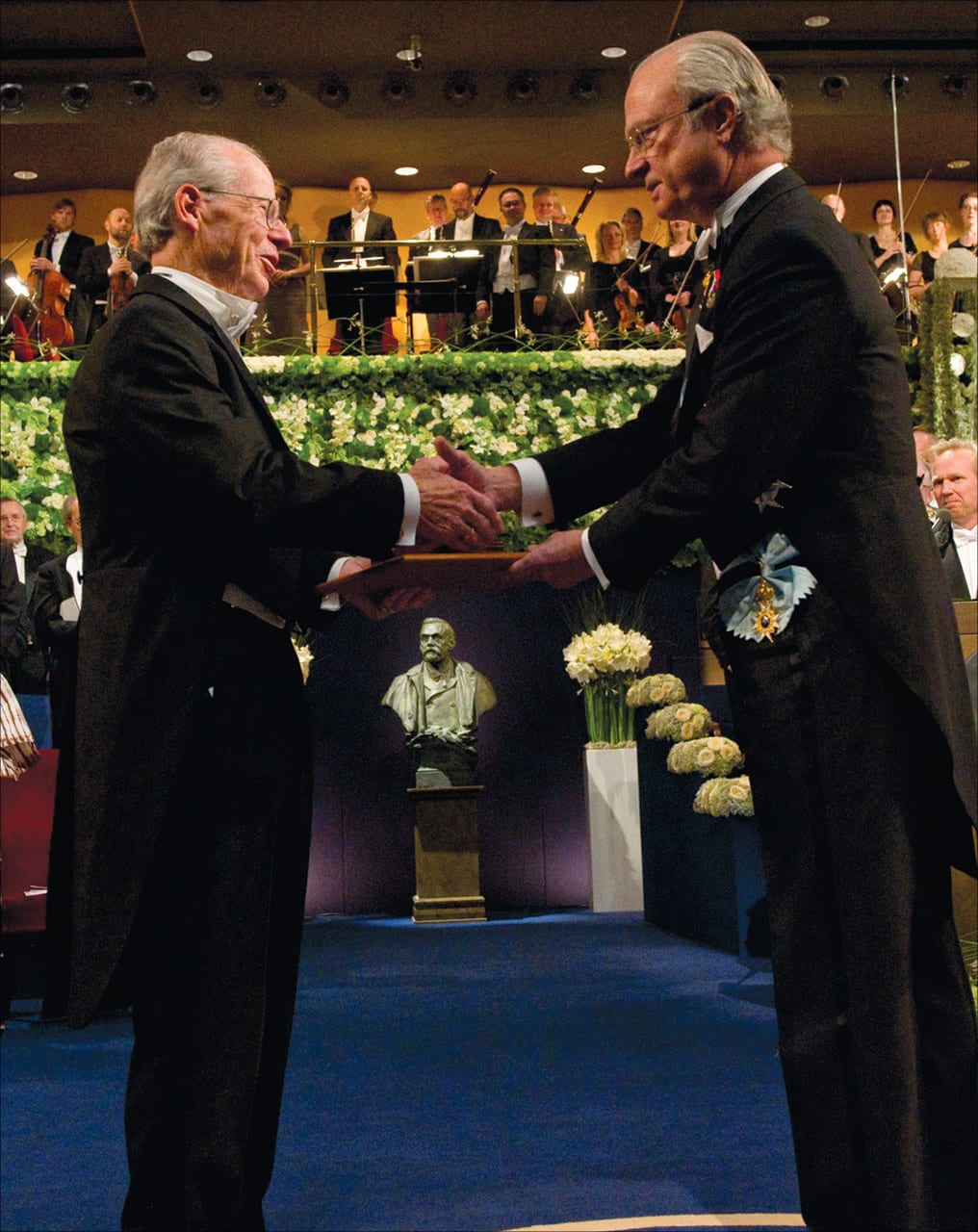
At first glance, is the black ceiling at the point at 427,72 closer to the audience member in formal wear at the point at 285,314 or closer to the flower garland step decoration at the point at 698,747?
the audience member in formal wear at the point at 285,314

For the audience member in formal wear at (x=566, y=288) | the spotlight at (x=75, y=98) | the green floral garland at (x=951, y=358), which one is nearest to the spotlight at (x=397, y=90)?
the spotlight at (x=75, y=98)

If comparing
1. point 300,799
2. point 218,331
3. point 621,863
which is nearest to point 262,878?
point 300,799

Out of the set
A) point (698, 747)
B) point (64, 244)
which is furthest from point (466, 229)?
point (698, 747)

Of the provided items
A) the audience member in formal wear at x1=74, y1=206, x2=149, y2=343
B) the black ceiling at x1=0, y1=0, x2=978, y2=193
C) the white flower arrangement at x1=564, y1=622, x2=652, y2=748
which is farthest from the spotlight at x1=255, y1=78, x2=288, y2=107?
the white flower arrangement at x1=564, y1=622, x2=652, y2=748

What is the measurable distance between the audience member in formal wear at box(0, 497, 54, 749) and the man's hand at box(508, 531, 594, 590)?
516 centimetres

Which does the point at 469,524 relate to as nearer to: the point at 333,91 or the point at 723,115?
the point at 723,115

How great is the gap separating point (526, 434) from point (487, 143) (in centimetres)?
→ 539

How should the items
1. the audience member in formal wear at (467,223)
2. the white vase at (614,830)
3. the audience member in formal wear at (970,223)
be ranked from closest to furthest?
the white vase at (614,830) < the audience member in formal wear at (467,223) < the audience member in formal wear at (970,223)

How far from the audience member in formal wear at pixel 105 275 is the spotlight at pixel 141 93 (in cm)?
277

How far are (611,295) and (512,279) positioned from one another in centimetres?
82

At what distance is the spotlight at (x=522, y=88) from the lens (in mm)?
12867

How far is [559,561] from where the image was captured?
1.85m

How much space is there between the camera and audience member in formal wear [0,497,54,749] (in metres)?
6.71

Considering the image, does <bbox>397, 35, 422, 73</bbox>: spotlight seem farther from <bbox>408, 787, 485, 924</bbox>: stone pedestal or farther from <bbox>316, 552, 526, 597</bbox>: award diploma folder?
<bbox>316, 552, 526, 597</bbox>: award diploma folder
